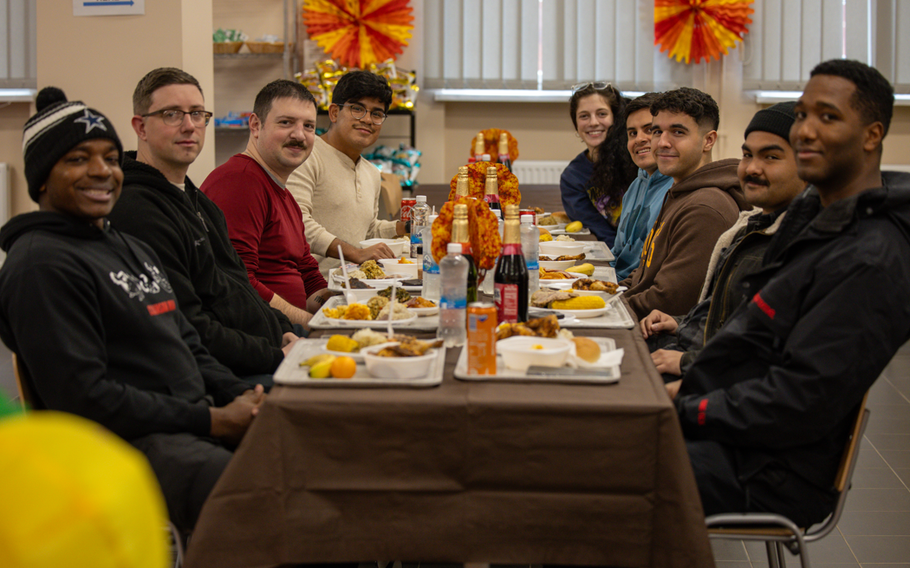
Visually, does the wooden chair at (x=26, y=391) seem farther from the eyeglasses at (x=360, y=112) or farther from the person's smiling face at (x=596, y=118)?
the person's smiling face at (x=596, y=118)

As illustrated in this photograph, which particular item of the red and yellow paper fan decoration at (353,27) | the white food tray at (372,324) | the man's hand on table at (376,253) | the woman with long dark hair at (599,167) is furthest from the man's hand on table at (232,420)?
the red and yellow paper fan decoration at (353,27)

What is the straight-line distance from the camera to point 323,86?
582 cm

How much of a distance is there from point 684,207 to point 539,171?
4.31m

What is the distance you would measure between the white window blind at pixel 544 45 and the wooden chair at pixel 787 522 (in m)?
5.41

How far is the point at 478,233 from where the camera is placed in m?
1.99

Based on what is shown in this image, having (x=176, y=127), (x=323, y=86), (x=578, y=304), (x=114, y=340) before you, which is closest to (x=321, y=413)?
(x=114, y=340)

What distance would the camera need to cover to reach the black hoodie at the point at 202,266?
76.7 inches

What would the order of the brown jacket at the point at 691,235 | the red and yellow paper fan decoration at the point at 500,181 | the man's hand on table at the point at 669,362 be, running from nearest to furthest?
the man's hand on table at the point at 669,362, the brown jacket at the point at 691,235, the red and yellow paper fan decoration at the point at 500,181

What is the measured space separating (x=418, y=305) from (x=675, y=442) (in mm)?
890

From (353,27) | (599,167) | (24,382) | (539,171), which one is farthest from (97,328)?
(539,171)

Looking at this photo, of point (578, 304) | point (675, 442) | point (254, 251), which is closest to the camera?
point (675, 442)

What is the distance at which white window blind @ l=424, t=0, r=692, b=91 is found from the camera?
6.46 meters

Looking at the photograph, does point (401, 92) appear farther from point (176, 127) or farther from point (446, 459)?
point (446, 459)

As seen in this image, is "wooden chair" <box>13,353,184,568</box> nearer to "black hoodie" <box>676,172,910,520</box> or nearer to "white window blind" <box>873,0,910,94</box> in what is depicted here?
"black hoodie" <box>676,172,910,520</box>
